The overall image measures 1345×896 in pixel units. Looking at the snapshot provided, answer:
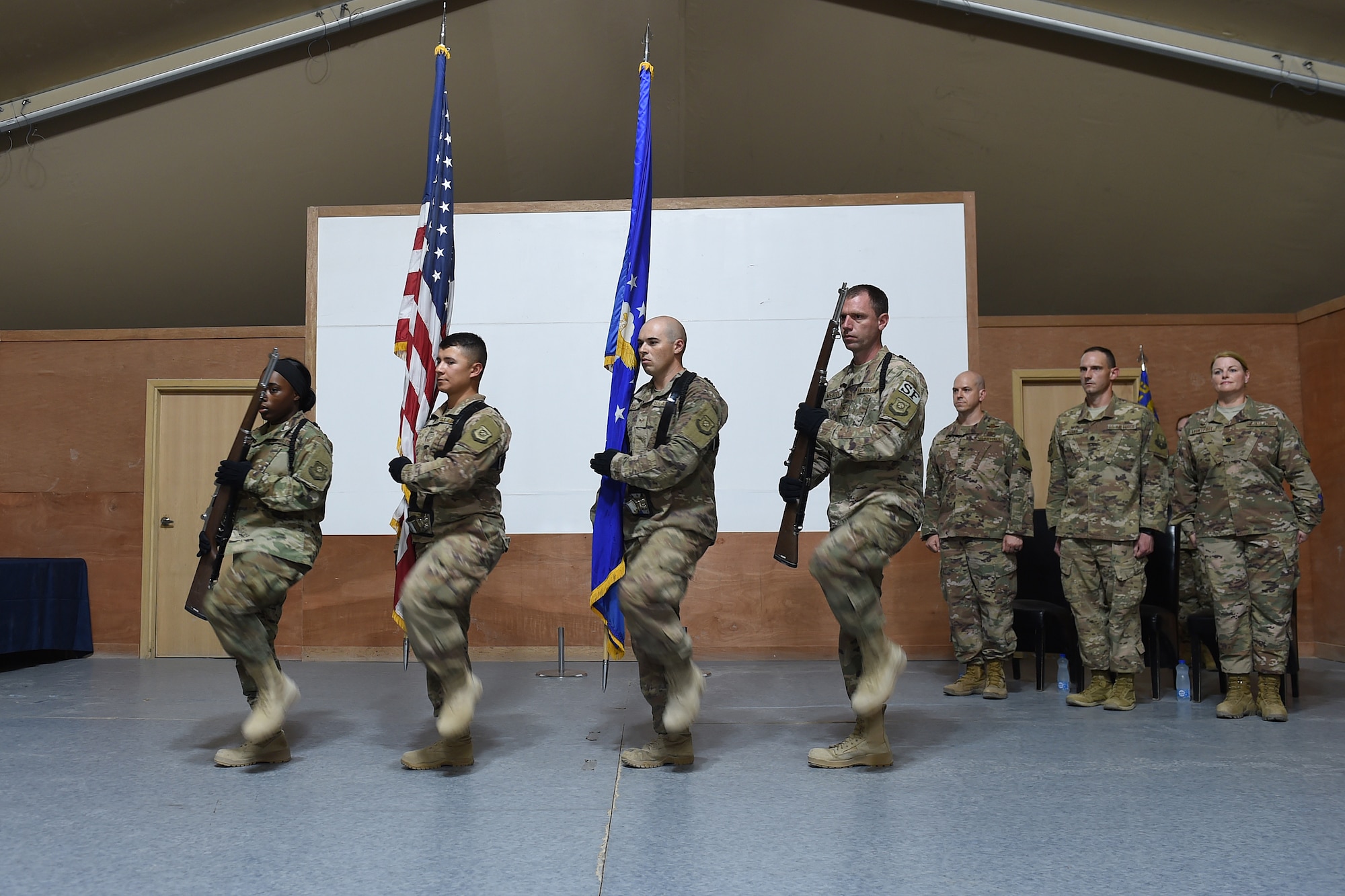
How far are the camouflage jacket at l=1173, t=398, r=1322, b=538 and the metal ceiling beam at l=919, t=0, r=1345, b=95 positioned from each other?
3859 millimetres

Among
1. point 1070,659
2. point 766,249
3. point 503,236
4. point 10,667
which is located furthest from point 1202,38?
point 10,667

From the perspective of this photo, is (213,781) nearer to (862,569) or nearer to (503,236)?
(862,569)

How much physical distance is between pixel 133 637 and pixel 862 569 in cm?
621

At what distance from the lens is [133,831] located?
272 cm

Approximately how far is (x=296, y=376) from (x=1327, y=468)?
6.90 metres

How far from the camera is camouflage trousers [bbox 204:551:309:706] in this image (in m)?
3.43

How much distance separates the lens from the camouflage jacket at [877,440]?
11.1 feet

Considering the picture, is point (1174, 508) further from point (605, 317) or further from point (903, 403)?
point (605, 317)

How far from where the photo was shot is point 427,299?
186 inches

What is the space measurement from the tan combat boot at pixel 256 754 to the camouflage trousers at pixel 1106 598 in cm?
390

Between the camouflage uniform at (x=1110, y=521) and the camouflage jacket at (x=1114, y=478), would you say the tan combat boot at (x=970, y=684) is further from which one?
the camouflage jacket at (x=1114, y=478)

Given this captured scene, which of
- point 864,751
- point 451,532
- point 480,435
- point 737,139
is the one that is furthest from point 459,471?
point 737,139

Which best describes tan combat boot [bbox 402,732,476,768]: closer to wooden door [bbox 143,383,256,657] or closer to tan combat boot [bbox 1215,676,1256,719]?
tan combat boot [bbox 1215,676,1256,719]

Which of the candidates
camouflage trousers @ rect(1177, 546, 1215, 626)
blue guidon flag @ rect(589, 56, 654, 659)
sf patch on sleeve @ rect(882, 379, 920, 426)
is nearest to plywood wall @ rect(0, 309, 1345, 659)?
camouflage trousers @ rect(1177, 546, 1215, 626)
